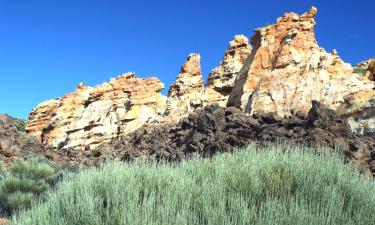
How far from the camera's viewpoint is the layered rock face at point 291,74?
21.1 m

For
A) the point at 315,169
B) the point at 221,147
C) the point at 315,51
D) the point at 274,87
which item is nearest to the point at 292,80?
the point at 274,87

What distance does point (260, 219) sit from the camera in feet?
14.5

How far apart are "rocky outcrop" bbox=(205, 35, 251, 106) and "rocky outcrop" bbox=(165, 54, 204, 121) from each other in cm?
90

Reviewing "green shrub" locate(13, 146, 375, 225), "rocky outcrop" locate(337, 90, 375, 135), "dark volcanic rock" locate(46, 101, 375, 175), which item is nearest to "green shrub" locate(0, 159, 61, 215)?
"dark volcanic rock" locate(46, 101, 375, 175)

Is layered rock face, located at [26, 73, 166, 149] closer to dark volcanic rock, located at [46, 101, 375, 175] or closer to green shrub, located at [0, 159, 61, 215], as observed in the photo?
dark volcanic rock, located at [46, 101, 375, 175]

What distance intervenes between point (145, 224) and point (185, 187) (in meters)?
1.34

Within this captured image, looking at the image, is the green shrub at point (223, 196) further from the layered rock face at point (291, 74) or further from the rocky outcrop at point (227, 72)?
the rocky outcrop at point (227, 72)

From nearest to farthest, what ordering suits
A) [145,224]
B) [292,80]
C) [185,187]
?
[145,224] → [185,187] → [292,80]

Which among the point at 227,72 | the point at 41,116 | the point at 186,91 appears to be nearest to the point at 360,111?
the point at 227,72

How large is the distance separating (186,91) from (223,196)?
104 ft

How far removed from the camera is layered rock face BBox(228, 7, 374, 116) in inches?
832

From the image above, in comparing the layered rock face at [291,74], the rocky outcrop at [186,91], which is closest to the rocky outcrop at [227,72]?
the rocky outcrop at [186,91]

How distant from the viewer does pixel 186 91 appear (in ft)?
121

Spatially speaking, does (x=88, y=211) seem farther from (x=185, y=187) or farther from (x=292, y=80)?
(x=292, y=80)
